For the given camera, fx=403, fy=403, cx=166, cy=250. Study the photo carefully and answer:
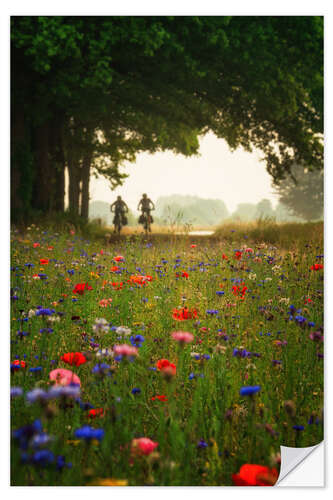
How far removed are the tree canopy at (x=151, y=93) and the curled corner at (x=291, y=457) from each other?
7.23ft

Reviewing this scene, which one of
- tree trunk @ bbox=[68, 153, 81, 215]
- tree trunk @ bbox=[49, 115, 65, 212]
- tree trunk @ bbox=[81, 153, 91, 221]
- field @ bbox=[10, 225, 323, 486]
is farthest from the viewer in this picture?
tree trunk @ bbox=[49, 115, 65, 212]

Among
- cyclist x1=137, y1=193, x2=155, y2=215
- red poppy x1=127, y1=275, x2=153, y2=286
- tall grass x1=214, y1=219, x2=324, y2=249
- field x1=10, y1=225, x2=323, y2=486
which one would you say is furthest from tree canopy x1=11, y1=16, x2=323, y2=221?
red poppy x1=127, y1=275, x2=153, y2=286

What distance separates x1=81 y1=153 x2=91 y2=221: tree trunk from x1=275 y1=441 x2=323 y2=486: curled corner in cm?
258

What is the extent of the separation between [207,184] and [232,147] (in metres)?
0.59

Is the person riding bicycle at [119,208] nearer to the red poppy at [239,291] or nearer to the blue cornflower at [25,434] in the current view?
the red poppy at [239,291]

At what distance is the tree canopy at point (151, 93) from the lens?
4180mm

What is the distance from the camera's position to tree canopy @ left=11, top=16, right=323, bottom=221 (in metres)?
4.18

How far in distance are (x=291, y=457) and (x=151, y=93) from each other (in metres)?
6.01

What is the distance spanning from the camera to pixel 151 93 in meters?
6.73

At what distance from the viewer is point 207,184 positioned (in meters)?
3.39

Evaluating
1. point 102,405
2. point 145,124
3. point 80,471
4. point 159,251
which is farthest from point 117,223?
point 145,124

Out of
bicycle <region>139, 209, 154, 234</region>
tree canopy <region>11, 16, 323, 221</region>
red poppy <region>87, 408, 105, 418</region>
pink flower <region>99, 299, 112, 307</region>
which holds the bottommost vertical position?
red poppy <region>87, 408, 105, 418</region>

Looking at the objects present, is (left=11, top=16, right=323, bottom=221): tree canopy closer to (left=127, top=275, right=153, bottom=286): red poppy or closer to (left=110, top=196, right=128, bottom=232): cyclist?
(left=110, top=196, right=128, bottom=232): cyclist

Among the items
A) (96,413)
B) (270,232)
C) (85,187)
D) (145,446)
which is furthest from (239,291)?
(85,187)
